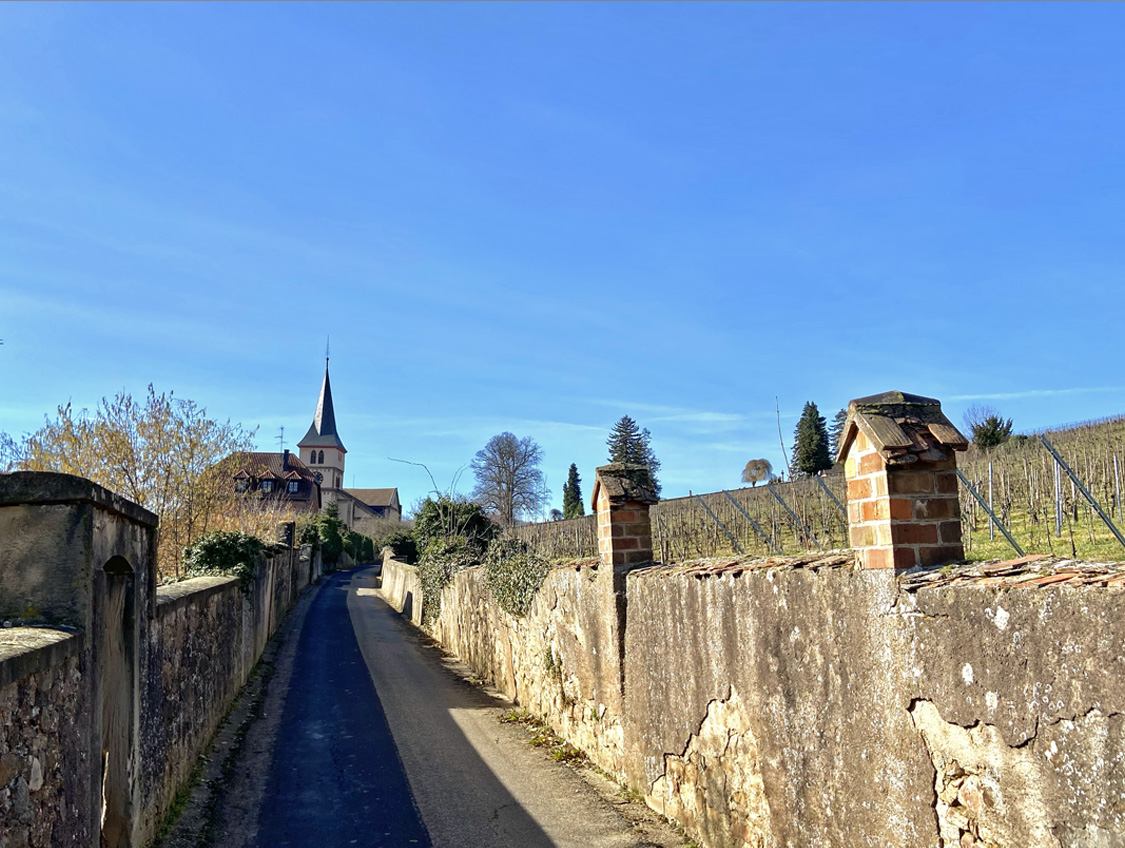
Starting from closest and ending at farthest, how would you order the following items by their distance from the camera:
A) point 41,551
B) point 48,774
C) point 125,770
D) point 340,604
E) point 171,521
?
point 48,774 → point 41,551 → point 125,770 → point 171,521 → point 340,604

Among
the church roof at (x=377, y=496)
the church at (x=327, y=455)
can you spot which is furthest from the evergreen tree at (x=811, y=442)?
the church roof at (x=377, y=496)

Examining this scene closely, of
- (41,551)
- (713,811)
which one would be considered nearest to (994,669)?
(713,811)

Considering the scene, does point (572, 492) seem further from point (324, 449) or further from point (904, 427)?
point (904, 427)

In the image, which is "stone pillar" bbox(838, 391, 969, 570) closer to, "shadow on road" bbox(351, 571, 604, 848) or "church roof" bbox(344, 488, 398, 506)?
"shadow on road" bbox(351, 571, 604, 848)

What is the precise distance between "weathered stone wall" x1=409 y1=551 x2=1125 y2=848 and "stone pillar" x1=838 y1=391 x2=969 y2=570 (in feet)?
0.68

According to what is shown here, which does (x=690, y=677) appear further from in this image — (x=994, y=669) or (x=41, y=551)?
(x=41, y=551)

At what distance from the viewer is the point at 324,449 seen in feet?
300

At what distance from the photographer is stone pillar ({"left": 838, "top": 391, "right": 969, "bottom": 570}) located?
13.0 feet

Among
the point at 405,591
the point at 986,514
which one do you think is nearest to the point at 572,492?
the point at 405,591

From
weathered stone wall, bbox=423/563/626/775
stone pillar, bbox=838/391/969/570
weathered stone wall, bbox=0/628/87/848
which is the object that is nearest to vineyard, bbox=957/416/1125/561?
weathered stone wall, bbox=423/563/626/775

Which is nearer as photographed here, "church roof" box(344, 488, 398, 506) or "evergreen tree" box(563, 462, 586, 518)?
"evergreen tree" box(563, 462, 586, 518)

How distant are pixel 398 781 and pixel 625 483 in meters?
3.62

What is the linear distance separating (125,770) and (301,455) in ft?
298

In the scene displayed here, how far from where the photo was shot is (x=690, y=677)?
628 cm
